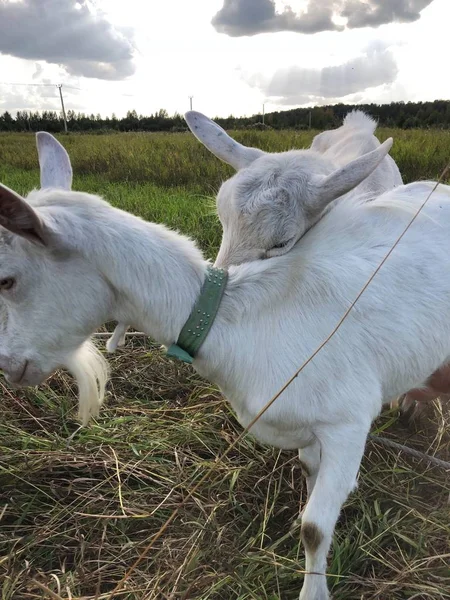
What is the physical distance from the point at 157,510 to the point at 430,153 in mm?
6172

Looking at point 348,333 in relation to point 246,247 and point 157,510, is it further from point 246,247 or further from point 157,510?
point 157,510

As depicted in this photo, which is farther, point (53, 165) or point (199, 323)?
point (53, 165)

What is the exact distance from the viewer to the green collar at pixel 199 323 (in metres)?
1.50

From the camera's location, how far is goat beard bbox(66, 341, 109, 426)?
1661mm

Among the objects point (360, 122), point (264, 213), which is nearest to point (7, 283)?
point (264, 213)

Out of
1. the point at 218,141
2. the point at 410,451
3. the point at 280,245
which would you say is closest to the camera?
the point at 280,245

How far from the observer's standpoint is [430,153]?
6746mm

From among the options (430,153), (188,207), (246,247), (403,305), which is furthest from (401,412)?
(430,153)

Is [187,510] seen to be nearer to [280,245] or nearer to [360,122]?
[280,245]

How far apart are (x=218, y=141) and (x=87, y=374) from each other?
1.34 m

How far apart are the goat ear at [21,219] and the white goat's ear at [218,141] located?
4.46ft

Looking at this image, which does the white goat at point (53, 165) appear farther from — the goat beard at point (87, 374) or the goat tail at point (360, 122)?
the goat tail at point (360, 122)

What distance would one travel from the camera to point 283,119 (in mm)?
17438

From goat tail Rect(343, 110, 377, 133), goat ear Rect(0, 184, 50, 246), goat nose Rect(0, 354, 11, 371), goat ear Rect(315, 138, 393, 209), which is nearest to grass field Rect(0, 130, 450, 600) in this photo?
goat nose Rect(0, 354, 11, 371)
